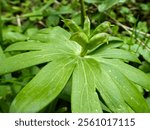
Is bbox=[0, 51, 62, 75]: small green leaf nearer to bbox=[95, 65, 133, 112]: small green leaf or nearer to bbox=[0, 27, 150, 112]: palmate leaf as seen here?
bbox=[0, 27, 150, 112]: palmate leaf

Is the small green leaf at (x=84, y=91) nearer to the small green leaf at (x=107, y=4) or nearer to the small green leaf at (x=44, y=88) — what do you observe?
the small green leaf at (x=44, y=88)

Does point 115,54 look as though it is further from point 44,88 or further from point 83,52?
point 44,88

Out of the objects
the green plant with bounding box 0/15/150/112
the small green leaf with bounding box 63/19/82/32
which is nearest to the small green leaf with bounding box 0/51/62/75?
the green plant with bounding box 0/15/150/112

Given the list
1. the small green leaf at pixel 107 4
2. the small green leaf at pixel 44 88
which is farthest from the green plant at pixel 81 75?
the small green leaf at pixel 107 4

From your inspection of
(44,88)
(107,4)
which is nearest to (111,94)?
(44,88)

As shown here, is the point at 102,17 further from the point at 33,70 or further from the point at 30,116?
the point at 30,116

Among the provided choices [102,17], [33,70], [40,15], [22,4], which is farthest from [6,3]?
[33,70]
